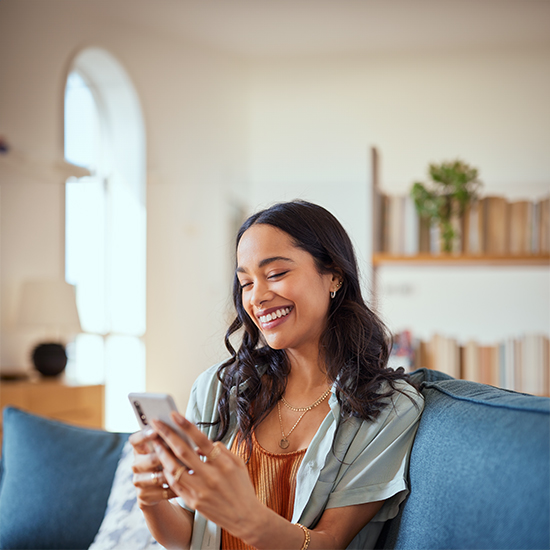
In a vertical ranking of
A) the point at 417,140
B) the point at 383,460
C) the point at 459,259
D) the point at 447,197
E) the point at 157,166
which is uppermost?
the point at 417,140

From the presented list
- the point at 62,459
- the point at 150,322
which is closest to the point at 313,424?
the point at 62,459

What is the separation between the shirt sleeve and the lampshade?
239cm

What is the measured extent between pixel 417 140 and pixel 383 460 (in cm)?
400

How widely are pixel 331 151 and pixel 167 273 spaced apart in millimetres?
1684

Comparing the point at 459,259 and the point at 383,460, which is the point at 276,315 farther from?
the point at 459,259

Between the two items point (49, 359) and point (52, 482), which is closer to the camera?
point (52, 482)

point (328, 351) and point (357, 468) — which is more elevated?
point (328, 351)

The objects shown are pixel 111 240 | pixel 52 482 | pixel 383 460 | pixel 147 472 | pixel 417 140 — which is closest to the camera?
pixel 147 472

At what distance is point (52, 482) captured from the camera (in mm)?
1611

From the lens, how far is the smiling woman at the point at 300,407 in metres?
1.12

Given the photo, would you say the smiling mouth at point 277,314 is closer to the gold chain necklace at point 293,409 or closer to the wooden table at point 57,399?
the gold chain necklace at point 293,409

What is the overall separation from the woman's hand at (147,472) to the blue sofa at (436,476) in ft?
1.46

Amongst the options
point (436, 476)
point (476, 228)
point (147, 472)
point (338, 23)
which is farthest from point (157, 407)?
point (338, 23)

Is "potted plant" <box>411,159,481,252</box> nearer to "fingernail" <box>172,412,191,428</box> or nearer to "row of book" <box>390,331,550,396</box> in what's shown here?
"row of book" <box>390,331,550,396</box>
